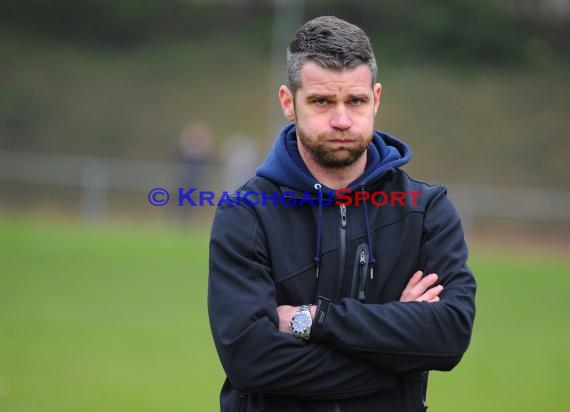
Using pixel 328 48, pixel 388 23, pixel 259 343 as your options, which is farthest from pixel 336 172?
pixel 388 23

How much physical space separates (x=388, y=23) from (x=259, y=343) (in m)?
37.0

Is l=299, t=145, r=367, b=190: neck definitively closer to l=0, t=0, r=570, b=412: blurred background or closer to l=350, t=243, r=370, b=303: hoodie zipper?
l=350, t=243, r=370, b=303: hoodie zipper

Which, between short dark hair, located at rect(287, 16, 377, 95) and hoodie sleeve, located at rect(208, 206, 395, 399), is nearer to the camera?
hoodie sleeve, located at rect(208, 206, 395, 399)

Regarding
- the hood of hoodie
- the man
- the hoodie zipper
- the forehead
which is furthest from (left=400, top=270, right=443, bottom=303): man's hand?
the forehead

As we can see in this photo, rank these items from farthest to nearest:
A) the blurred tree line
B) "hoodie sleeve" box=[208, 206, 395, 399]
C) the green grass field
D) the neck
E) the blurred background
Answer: the blurred tree line, the blurred background, the green grass field, the neck, "hoodie sleeve" box=[208, 206, 395, 399]

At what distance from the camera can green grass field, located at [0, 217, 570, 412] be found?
8125mm

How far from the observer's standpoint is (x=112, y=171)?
96.2ft

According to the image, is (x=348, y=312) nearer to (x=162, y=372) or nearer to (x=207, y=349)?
(x=162, y=372)

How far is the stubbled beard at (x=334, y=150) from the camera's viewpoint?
3396 mm

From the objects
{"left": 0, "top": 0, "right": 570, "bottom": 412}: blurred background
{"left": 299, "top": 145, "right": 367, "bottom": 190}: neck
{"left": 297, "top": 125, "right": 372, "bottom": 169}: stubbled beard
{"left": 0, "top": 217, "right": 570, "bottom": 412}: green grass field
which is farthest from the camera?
{"left": 0, "top": 0, "right": 570, "bottom": 412}: blurred background

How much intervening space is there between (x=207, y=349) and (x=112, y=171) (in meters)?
19.8

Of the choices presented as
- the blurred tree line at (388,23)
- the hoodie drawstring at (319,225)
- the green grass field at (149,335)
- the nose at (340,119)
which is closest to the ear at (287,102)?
the nose at (340,119)

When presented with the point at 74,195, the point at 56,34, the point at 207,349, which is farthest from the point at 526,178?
the point at 207,349

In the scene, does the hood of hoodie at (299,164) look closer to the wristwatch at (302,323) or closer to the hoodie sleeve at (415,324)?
the hoodie sleeve at (415,324)
